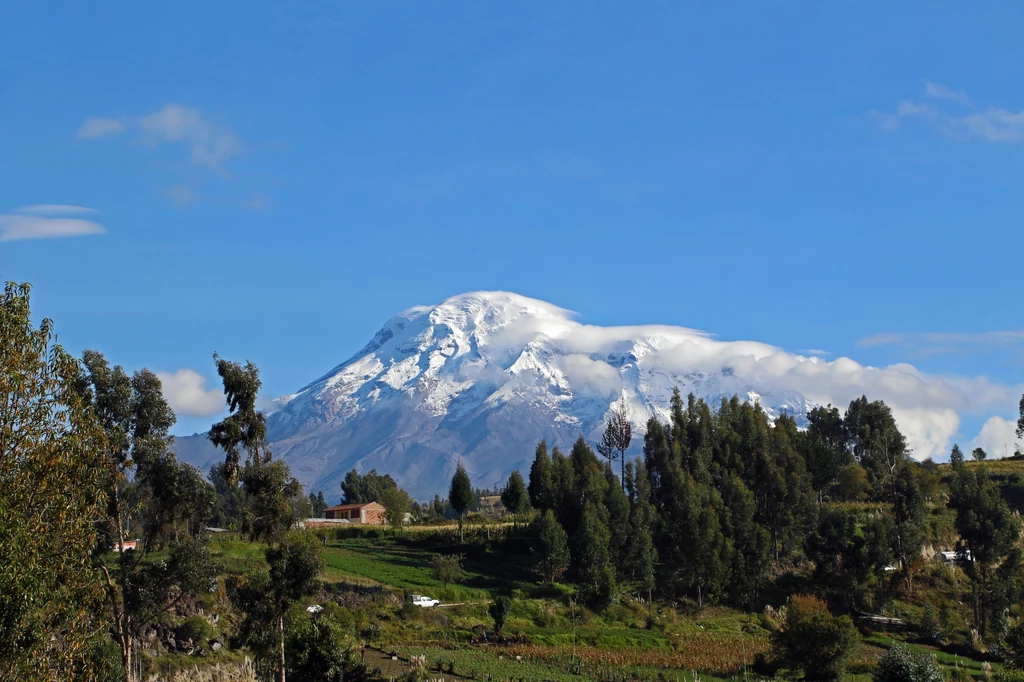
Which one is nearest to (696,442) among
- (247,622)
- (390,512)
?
(390,512)

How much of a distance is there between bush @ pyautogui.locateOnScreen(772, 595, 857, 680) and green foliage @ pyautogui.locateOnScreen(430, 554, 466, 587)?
27.6 m

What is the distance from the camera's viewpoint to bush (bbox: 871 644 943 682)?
41094mm

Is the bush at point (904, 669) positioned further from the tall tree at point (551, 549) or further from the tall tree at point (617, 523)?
the tall tree at point (617, 523)

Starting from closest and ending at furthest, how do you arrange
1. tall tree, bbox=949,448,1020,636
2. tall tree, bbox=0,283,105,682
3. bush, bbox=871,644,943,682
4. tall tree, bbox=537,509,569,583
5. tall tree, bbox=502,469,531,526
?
1. tall tree, bbox=0,283,105,682
2. bush, bbox=871,644,943,682
3. tall tree, bbox=949,448,1020,636
4. tall tree, bbox=537,509,569,583
5. tall tree, bbox=502,469,531,526

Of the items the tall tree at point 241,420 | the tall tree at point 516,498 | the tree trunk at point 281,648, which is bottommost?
the tree trunk at point 281,648

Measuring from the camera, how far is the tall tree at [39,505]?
19344 mm

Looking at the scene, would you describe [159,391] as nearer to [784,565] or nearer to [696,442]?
[784,565]

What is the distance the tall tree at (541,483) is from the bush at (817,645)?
34502 millimetres

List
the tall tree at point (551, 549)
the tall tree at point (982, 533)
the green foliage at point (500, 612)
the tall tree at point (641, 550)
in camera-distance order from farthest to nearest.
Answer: the tall tree at point (641, 550), the tall tree at point (551, 549), the tall tree at point (982, 533), the green foliage at point (500, 612)

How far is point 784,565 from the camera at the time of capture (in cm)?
8694

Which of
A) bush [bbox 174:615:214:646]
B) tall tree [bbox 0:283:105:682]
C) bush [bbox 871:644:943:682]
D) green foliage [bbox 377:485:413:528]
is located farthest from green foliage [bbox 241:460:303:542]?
green foliage [bbox 377:485:413:528]

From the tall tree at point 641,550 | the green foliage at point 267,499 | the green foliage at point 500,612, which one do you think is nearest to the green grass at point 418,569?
the tall tree at point 641,550

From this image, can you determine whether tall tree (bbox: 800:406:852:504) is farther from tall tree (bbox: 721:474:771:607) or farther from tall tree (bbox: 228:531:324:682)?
tall tree (bbox: 228:531:324:682)

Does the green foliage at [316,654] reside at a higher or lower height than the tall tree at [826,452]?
lower
